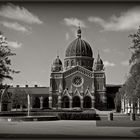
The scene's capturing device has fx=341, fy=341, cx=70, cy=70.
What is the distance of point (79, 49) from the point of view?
9162cm

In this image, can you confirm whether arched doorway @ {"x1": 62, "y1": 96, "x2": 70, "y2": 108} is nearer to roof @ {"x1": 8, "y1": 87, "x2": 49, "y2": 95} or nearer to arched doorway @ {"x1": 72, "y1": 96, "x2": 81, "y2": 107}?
arched doorway @ {"x1": 72, "y1": 96, "x2": 81, "y2": 107}

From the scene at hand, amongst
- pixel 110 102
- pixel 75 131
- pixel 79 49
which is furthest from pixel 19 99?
pixel 75 131

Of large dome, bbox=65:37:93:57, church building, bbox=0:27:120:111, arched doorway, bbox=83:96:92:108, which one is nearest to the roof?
church building, bbox=0:27:120:111

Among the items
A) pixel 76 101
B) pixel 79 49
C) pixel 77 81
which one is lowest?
pixel 76 101

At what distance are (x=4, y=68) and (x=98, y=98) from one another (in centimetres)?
6671

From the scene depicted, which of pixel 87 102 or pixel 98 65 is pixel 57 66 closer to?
pixel 98 65

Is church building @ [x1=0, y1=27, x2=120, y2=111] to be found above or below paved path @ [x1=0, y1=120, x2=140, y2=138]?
above

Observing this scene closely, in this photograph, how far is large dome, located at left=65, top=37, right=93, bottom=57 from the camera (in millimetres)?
91562

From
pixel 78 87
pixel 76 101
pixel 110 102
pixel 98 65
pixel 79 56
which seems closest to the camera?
pixel 76 101

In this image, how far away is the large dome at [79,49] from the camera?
300 ft

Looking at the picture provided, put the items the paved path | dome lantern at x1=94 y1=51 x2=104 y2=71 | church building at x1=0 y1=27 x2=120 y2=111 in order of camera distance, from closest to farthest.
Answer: the paved path
church building at x1=0 y1=27 x2=120 y2=111
dome lantern at x1=94 y1=51 x2=104 y2=71

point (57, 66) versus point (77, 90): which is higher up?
point (57, 66)

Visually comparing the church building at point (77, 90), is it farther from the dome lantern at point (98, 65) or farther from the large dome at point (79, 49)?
the large dome at point (79, 49)
